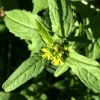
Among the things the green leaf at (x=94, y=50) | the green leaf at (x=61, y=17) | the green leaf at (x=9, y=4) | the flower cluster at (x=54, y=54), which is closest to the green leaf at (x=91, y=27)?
the green leaf at (x=94, y=50)

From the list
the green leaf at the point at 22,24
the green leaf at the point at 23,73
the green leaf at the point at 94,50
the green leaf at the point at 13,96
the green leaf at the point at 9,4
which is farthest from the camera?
the green leaf at the point at 9,4

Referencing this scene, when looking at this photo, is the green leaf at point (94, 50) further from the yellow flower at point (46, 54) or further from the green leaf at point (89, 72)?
the yellow flower at point (46, 54)

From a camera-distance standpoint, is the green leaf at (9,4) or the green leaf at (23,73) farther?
the green leaf at (9,4)

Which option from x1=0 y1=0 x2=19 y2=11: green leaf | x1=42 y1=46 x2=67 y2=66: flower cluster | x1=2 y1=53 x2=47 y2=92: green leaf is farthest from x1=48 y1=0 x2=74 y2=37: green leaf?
x1=0 y1=0 x2=19 y2=11: green leaf

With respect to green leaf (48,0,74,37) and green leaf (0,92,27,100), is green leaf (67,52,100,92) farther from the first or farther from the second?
green leaf (0,92,27,100)

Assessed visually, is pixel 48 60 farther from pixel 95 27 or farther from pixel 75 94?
pixel 75 94

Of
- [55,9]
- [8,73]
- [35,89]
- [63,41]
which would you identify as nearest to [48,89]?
[35,89]

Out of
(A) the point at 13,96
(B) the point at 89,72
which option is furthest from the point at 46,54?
(A) the point at 13,96
